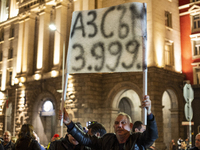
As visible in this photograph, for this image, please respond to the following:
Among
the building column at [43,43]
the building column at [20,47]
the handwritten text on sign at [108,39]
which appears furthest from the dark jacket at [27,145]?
the building column at [20,47]

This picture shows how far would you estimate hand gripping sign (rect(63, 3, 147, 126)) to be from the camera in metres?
4.83

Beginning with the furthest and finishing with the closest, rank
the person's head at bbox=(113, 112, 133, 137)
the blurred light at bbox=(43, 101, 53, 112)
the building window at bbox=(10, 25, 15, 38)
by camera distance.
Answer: the building window at bbox=(10, 25, 15, 38)
the blurred light at bbox=(43, 101, 53, 112)
the person's head at bbox=(113, 112, 133, 137)

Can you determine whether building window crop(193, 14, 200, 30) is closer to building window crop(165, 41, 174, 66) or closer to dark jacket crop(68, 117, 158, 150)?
building window crop(165, 41, 174, 66)

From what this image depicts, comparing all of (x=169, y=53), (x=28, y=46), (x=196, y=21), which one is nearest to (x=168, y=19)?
(x=196, y=21)

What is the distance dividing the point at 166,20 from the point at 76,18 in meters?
24.1

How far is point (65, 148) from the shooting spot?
17.6ft

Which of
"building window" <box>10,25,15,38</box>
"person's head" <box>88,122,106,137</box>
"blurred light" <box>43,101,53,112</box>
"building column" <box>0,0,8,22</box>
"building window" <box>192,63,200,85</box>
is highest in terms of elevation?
"building column" <box>0,0,8,22</box>

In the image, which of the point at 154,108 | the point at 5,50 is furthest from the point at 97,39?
the point at 5,50

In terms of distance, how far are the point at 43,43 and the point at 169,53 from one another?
1334 centimetres

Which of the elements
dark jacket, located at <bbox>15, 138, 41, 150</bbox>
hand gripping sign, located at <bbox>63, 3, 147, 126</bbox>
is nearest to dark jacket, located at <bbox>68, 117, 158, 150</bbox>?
hand gripping sign, located at <bbox>63, 3, 147, 126</bbox>

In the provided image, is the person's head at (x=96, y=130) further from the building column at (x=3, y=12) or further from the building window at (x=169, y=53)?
the building column at (x=3, y=12)

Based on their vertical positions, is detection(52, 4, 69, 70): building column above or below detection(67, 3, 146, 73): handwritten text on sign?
above

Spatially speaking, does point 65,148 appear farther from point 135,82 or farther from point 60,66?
point 60,66

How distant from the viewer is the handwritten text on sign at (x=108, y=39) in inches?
191
